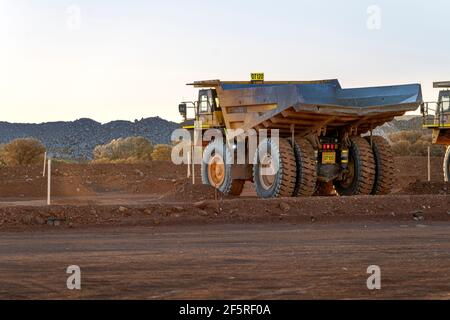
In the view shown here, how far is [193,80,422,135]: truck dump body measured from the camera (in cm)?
2105

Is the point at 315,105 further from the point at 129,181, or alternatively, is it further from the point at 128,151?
A: the point at 128,151

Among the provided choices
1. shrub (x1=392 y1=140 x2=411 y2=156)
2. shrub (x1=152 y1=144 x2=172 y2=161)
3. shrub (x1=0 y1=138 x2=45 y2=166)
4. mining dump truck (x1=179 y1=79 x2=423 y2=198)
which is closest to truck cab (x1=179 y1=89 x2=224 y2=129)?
mining dump truck (x1=179 y1=79 x2=423 y2=198)

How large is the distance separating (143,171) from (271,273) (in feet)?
114

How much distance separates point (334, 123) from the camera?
74.9 feet

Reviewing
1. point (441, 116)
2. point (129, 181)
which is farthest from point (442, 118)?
point (129, 181)

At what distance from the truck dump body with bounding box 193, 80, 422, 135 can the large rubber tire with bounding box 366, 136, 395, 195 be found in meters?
0.86

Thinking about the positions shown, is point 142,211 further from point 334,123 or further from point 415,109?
point 415,109

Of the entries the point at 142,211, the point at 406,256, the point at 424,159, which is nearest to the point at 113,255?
the point at 406,256

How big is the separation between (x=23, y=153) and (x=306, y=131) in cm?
3593

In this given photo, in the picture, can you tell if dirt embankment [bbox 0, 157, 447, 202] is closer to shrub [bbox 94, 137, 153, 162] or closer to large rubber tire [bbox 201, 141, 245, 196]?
large rubber tire [bbox 201, 141, 245, 196]

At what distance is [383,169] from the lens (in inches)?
934

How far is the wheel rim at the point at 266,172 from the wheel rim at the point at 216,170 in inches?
94.7

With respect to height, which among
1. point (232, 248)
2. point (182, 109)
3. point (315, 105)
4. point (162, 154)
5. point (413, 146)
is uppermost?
point (182, 109)

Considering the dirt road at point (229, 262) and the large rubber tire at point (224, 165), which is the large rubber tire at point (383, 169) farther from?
the dirt road at point (229, 262)
